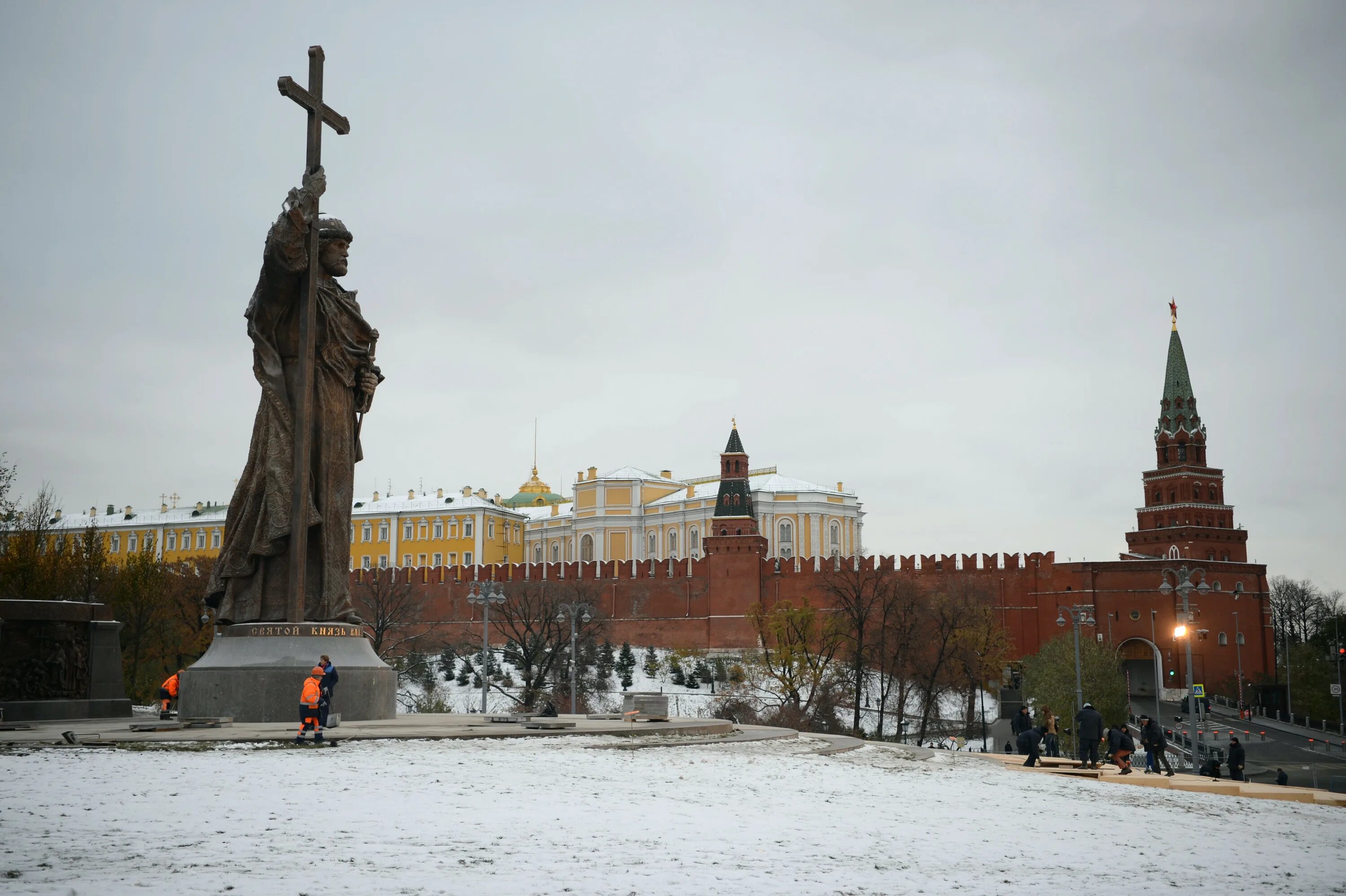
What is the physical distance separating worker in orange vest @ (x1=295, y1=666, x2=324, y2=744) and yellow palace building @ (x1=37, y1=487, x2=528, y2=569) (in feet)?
248

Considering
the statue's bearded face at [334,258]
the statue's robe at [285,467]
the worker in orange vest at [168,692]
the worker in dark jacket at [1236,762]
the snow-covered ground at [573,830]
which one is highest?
the statue's bearded face at [334,258]

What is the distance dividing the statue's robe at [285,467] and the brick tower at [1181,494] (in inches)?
2778

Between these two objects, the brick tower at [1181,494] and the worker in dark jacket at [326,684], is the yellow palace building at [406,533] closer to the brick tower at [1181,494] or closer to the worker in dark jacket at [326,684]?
the brick tower at [1181,494]

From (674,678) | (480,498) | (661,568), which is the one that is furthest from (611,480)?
(674,678)

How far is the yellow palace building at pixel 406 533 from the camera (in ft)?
→ 289

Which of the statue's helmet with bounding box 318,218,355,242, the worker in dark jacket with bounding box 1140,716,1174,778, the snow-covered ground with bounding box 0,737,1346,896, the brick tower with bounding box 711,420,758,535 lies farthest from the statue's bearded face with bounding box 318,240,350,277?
the brick tower with bounding box 711,420,758,535

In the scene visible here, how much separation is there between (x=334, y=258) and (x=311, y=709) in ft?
17.4

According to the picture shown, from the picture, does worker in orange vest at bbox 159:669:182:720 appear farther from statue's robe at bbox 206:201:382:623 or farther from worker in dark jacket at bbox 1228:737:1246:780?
worker in dark jacket at bbox 1228:737:1246:780

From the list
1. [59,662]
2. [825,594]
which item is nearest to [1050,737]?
[59,662]

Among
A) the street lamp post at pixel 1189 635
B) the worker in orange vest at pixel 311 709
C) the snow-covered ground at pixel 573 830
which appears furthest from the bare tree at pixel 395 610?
the snow-covered ground at pixel 573 830

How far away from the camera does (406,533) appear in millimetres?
89438

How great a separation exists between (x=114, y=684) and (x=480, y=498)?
77352 mm

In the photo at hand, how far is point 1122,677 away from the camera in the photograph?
165 ft

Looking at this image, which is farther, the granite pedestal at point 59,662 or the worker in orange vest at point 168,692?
the worker in orange vest at point 168,692
